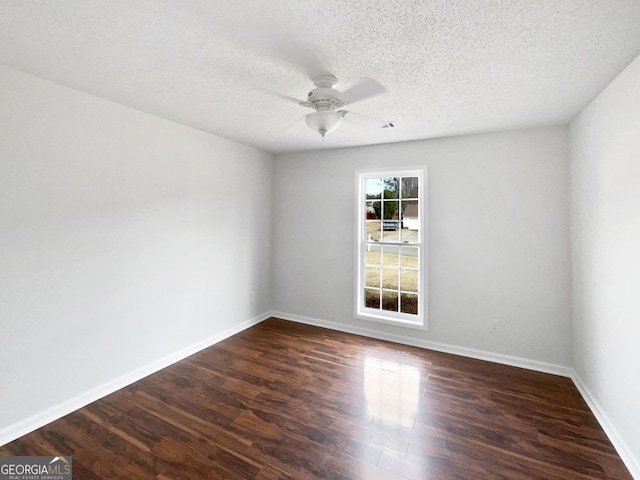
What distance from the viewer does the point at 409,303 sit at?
3.75m

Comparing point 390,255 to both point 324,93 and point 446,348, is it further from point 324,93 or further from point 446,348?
point 324,93

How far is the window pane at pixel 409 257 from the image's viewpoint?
12.0ft

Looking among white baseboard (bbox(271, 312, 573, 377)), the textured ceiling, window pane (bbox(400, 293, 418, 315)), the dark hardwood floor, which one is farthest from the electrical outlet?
the textured ceiling

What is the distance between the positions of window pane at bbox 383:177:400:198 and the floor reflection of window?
6.65 ft

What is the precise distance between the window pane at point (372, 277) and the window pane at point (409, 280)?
322 millimetres

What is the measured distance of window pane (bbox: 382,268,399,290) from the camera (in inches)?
150

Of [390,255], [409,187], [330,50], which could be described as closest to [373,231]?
[390,255]

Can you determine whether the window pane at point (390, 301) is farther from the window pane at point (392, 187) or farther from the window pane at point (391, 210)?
the window pane at point (392, 187)

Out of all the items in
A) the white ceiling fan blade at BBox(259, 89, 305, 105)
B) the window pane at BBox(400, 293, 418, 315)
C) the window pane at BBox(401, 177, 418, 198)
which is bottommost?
the window pane at BBox(400, 293, 418, 315)

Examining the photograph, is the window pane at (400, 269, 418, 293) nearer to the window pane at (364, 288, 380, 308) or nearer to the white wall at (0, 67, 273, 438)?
the window pane at (364, 288, 380, 308)

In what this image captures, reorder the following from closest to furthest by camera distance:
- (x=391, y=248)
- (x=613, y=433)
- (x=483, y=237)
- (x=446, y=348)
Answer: (x=613, y=433) → (x=483, y=237) → (x=446, y=348) → (x=391, y=248)

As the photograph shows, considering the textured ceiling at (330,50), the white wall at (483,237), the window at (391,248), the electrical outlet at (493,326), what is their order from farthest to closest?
the window at (391,248) < the electrical outlet at (493,326) < the white wall at (483,237) < the textured ceiling at (330,50)

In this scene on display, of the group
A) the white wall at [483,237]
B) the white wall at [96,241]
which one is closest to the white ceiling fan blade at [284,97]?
the white wall at [96,241]

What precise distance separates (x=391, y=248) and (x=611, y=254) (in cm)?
208
